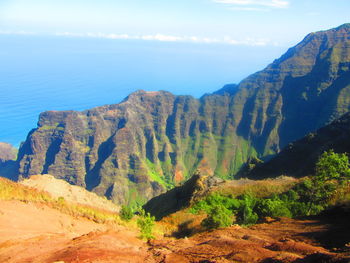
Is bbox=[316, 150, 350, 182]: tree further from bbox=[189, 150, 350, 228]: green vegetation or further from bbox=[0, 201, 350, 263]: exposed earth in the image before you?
bbox=[0, 201, 350, 263]: exposed earth

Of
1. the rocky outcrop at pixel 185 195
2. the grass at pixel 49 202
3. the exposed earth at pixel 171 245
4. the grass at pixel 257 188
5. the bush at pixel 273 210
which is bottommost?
the rocky outcrop at pixel 185 195

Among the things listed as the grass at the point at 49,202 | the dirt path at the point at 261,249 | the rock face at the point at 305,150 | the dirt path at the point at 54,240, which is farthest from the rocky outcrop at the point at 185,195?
the rock face at the point at 305,150

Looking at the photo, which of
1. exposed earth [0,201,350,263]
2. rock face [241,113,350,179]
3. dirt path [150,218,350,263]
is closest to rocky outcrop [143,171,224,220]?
exposed earth [0,201,350,263]

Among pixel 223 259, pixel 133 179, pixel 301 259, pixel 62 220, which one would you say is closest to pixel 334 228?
pixel 301 259

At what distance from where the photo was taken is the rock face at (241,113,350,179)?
72000 mm

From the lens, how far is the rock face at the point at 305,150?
236 feet

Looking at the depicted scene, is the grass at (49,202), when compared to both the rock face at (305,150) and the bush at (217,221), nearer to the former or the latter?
the bush at (217,221)

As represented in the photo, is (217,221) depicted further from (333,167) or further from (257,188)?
(257,188)

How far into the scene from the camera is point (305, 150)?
269 ft

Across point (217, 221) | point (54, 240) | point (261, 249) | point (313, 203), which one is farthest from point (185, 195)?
point (261, 249)

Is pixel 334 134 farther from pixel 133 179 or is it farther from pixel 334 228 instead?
pixel 133 179

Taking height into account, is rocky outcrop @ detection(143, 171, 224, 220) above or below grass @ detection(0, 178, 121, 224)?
below

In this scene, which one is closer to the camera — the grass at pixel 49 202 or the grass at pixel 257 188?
the grass at pixel 49 202

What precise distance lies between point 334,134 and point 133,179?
4880 inches
